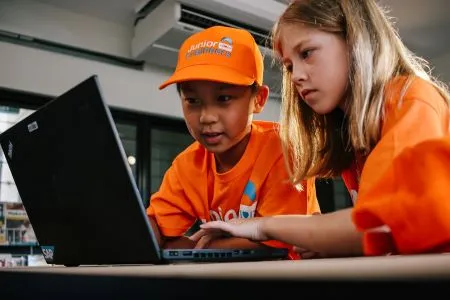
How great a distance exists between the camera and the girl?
66 centimetres

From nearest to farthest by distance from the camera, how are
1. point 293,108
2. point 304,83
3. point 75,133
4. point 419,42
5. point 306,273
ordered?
point 306,273
point 75,133
point 304,83
point 293,108
point 419,42

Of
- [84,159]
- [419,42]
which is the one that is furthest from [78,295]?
[419,42]

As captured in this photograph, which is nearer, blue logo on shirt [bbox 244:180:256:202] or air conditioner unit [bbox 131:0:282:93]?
blue logo on shirt [bbox 244:180:256:202]

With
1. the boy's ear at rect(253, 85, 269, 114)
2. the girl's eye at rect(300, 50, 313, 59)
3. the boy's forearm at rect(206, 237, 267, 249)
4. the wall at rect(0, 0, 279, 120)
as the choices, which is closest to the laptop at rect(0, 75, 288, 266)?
the boy's forearm at rect(206, 237, 267, 249)

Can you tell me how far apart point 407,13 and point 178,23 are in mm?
1623

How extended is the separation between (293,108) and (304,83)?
0.57 feet

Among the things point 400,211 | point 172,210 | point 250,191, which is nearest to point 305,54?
point 250,191

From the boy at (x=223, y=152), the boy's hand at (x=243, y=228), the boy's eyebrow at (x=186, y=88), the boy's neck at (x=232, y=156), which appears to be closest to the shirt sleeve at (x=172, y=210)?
the boy at (x=223, y=152)

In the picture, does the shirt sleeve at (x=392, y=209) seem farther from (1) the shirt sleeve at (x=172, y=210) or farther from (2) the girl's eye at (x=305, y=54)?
(1) the shirt sleeve at (x=172, y=210)

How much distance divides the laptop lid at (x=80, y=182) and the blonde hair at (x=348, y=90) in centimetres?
48

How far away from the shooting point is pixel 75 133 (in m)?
0.59

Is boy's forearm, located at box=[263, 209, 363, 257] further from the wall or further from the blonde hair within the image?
the wall

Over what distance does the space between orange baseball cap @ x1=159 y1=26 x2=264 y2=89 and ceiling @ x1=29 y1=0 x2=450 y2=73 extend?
2032 mm

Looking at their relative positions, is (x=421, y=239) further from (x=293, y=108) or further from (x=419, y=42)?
(x=419, y=42)
